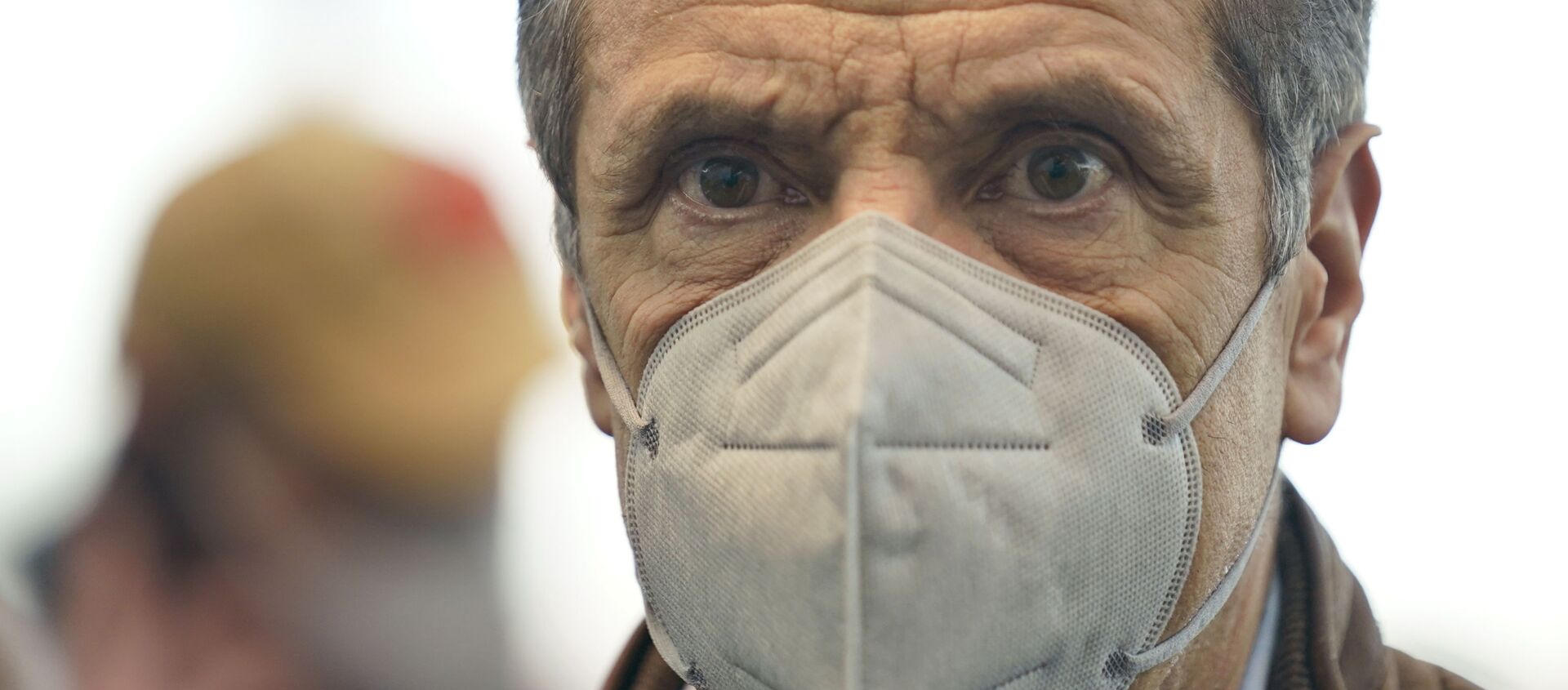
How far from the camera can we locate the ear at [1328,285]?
2.45m

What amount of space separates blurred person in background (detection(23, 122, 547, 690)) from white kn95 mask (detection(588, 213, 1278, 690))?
199 centimetres

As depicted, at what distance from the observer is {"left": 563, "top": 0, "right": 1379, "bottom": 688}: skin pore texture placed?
212 cm

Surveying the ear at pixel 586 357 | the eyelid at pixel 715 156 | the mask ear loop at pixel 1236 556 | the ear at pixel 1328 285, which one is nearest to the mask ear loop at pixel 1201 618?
the mask ear loop at pixel 1236 556

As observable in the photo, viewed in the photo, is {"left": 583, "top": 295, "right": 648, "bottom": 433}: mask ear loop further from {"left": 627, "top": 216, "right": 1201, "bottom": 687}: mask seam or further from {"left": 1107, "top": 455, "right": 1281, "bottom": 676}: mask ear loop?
{"left": 1107, "top": 455, "right": 1281, "bottom": 676}: mask ear loop

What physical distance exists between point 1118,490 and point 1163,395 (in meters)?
0.18

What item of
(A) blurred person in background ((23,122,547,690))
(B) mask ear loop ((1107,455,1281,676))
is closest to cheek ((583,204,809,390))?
(B) mask ear loop ((1107,455,1281,676))

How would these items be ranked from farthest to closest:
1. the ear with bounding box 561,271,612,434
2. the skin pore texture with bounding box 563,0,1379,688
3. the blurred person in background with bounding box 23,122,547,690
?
the blurred person in background with bounding box 23,122,547,690 → the ear with bounding box 561,271,612,434 → the skin pore texture with bounding box 563,0,1379,688

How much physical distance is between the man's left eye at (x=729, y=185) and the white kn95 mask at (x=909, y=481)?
0.65 ft

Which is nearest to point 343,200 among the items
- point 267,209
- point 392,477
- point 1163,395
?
point 267,209

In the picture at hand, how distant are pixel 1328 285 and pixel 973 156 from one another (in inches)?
28.6

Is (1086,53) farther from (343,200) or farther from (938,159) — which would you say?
(343,200)

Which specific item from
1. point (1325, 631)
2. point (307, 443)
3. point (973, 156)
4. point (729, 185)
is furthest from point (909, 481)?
point (307, 443)

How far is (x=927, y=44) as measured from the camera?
2.12 meters

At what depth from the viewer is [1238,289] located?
2262mm
